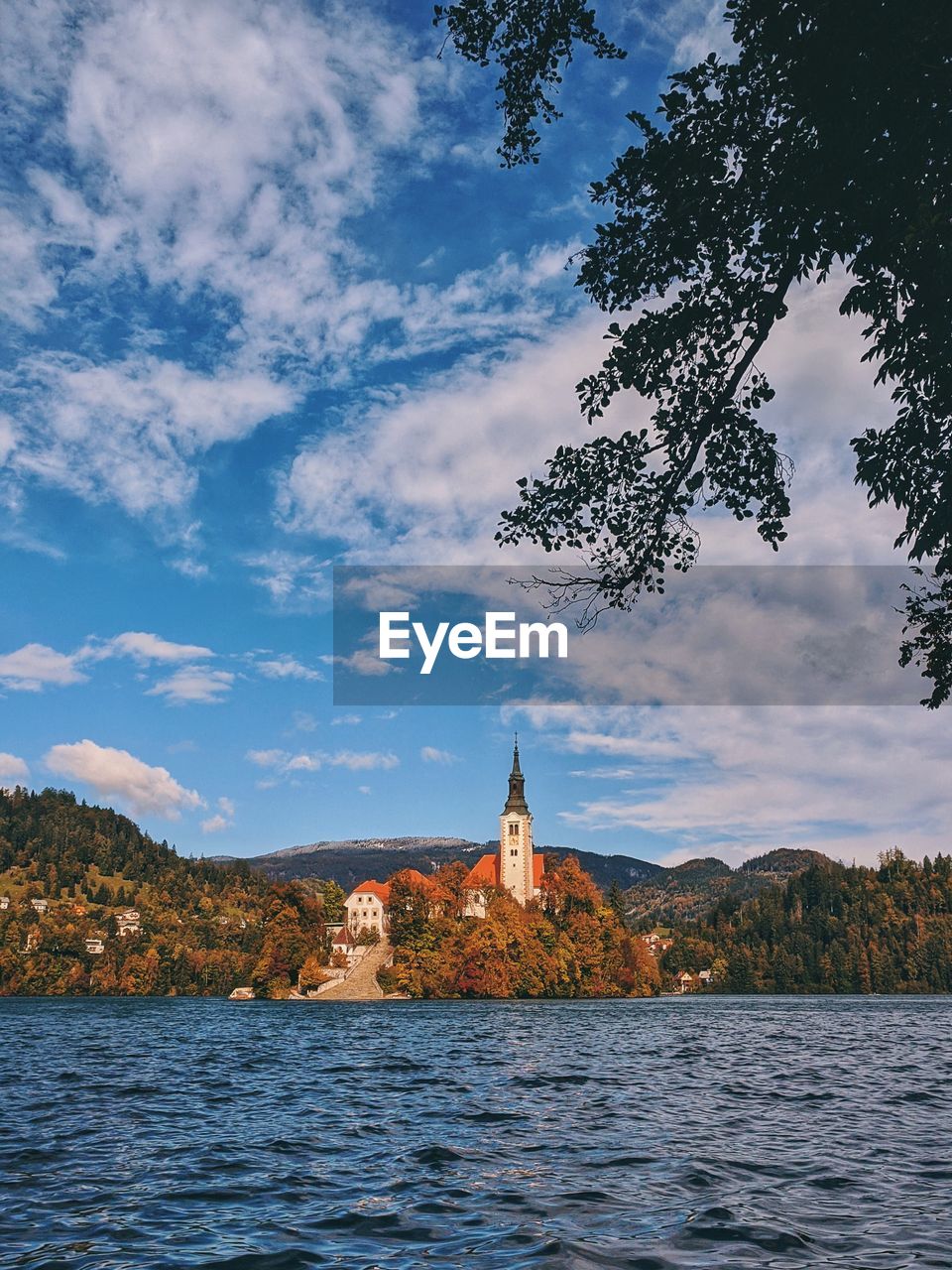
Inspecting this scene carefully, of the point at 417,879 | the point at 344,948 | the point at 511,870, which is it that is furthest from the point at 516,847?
the point at 417,879

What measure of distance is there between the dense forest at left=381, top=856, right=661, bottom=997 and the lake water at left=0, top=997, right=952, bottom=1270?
8876cm

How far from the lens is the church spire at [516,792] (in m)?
192

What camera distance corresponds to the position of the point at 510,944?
393 ft

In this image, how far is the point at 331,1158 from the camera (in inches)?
609

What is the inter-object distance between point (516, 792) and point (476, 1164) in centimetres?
18225

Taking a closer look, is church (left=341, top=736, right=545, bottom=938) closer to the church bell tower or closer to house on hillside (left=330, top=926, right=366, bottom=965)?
the church bell tower

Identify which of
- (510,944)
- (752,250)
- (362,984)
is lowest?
(362,984)

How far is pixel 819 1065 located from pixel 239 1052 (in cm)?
2238

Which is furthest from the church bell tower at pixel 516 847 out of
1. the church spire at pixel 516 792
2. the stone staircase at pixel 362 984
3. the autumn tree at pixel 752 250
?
the autumn tree at pixel 752 250

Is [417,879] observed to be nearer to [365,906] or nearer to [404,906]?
[404,906]

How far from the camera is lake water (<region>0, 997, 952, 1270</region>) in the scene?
10.2 m

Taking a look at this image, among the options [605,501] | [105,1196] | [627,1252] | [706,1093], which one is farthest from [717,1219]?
[706,1093]

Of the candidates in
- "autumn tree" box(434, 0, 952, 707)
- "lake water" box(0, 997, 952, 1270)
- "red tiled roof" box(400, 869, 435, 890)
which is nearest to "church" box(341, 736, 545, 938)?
"red tiled roof" box(400, 869, 435, 890)

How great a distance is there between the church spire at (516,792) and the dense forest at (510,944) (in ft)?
197
